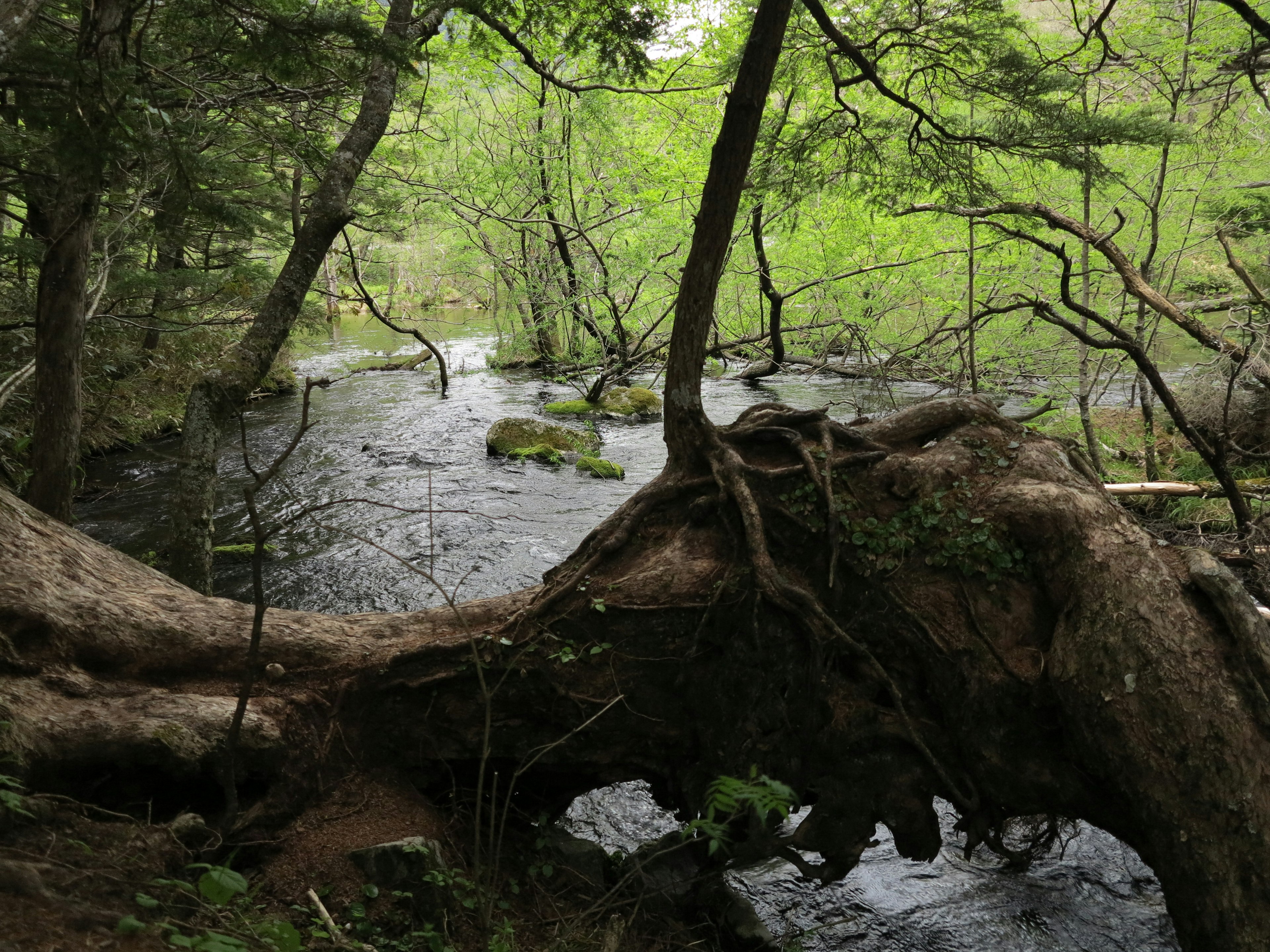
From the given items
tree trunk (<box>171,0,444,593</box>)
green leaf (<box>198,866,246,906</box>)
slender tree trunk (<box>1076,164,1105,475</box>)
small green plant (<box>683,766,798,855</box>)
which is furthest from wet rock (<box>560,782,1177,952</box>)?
slender tree trunk (<box>1076,164,1105,475</box>)

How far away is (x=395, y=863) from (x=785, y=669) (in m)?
2.01

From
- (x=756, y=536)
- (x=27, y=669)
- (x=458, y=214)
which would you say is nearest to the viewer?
(x=27, y=669)

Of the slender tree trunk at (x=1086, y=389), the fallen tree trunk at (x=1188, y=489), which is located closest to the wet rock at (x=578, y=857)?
the fallen tree trunk at (x=1188, y=489)

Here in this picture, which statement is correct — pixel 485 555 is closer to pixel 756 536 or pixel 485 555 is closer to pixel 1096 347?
pixel 756 536

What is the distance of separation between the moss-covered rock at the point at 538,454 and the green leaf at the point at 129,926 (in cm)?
1012

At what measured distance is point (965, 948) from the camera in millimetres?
4039

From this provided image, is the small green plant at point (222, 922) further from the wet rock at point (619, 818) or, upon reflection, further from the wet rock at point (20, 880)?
the wet rock at point (619, 818)

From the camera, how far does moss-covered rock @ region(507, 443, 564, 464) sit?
12266mm

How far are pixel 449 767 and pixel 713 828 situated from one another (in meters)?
1.98

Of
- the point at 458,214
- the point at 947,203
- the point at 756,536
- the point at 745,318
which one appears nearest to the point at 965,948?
the point at 756,536

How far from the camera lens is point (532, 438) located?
1284cm

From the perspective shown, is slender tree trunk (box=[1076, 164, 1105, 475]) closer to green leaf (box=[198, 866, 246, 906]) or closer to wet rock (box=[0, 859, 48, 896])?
green leaf (box=[198, 866, 246, 906])

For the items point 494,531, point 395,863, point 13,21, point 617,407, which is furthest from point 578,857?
point 617,407

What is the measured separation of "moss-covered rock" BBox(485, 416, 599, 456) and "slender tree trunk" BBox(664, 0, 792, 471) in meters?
8.32
